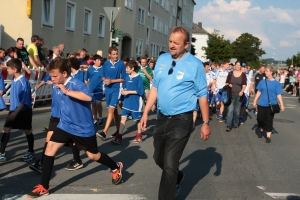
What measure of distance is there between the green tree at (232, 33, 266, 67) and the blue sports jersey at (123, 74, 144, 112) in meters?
115

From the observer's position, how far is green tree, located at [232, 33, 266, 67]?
4788 inches

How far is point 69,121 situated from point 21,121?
181 centimetres

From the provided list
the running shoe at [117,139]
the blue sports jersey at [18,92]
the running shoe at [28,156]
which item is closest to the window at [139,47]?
the running shoe at [117,139]

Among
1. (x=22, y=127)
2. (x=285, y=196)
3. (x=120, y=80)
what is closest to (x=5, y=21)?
(x=120, y=80)

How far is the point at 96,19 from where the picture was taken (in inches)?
1052

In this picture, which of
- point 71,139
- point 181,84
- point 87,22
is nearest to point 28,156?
point 71,139

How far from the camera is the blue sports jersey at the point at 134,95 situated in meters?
8.93

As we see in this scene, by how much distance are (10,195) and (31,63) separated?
8578 mm

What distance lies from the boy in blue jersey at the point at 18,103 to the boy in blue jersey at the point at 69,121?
148cm

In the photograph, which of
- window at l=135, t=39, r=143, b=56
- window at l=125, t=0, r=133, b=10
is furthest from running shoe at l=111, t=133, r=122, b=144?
window at l=135, t=39, r=143, b=56

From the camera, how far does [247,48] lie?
12206 centimetres

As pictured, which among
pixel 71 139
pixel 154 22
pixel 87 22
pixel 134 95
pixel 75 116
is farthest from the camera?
pixel 154 22

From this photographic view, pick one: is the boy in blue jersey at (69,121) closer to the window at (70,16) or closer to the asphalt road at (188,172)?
the asphalt road at (188,172)

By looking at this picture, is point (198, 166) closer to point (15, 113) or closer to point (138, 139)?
point (138, 139)
